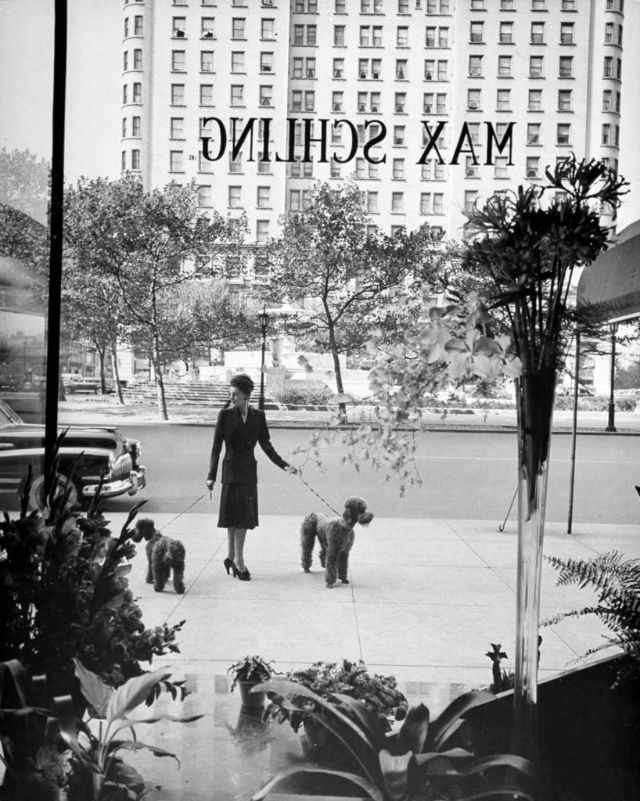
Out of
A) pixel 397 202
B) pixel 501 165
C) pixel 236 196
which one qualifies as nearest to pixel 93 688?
pixel 236 196

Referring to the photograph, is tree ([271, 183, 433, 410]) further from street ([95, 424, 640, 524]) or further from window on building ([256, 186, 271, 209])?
street ([95, 424, 640, 524])

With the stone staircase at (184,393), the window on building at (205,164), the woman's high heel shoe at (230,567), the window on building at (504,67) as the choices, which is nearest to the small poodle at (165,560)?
the woman's high heel shoe at (230,567)

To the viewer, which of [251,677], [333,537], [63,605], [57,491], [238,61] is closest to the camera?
[63,605]

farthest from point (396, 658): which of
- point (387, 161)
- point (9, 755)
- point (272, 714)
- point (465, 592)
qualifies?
point (387, 161)

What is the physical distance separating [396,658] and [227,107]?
167cm

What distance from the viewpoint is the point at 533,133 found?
235 centimetres

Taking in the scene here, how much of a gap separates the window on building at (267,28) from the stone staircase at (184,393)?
1.01 meters

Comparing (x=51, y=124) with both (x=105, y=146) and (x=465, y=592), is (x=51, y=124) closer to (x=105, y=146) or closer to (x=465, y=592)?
(x=105, y=146)

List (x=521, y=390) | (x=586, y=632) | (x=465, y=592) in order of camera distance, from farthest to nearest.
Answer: (x=586, y=632) → (x=465, y=592) → (x=521, y=390)

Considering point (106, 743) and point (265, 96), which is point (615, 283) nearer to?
point (265, 96)

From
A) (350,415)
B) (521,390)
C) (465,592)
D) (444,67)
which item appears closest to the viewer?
(521,390)

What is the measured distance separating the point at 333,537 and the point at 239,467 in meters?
0.36

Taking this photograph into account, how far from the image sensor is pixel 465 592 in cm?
265

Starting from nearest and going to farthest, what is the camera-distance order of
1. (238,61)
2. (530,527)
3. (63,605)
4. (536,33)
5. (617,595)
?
(530,527) → (63,605) → (617,595) → (536,33) → (238,61)
